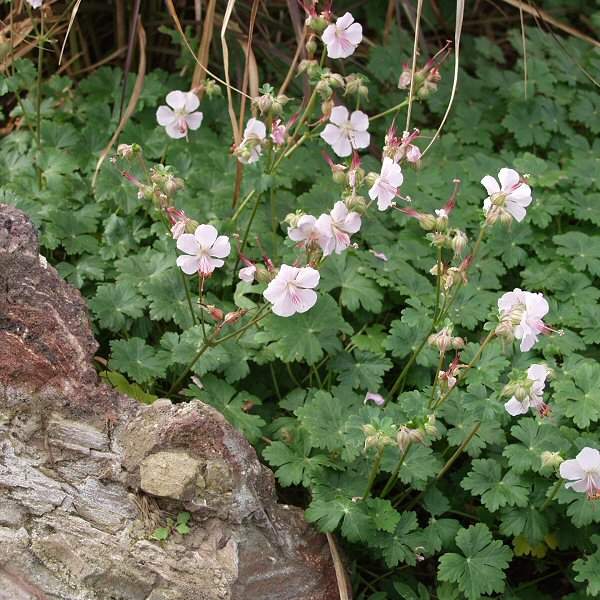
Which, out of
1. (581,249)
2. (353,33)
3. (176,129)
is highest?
(353,33)

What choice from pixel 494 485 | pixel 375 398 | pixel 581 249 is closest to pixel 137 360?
pixel 375 398

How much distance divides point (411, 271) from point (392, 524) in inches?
36.1

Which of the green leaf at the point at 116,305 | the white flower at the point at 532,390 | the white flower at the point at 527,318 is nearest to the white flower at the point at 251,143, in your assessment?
the green leaf at the point at 116,305

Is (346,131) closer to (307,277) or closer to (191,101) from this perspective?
(191,101)

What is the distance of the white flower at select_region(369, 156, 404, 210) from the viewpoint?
2.31 meters

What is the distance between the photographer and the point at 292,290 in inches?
86.9

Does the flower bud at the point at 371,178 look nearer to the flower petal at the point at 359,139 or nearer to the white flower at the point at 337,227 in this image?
the white flower at the point at 337,227

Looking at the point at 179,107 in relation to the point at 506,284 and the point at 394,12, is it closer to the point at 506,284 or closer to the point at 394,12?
the point at 506,284

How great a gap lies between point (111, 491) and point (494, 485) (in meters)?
1.02

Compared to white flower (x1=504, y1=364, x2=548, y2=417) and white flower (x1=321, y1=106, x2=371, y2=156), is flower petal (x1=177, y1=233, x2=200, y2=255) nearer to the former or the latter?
white flower (x1=321, y1=106, x2=371, y2=156)

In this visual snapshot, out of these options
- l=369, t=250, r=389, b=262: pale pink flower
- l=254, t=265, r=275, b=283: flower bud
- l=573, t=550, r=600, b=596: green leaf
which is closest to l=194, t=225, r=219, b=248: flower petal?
l=254, t=265, r=275, b=283: flower bud

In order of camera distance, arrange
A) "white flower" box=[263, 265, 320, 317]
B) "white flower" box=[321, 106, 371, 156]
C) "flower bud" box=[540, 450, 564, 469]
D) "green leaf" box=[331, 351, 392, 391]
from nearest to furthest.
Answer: "white flower" box=[263, 265, 320, 317] → "flower bud" box=[540, 450, 564, 469] → "green leaf" box=[331, 351, 392, 391] → "white flower" box=[321, 106, 371, 156]

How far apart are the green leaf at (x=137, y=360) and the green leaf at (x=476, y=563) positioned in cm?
92

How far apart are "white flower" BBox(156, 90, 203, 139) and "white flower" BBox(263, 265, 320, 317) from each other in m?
1.00
